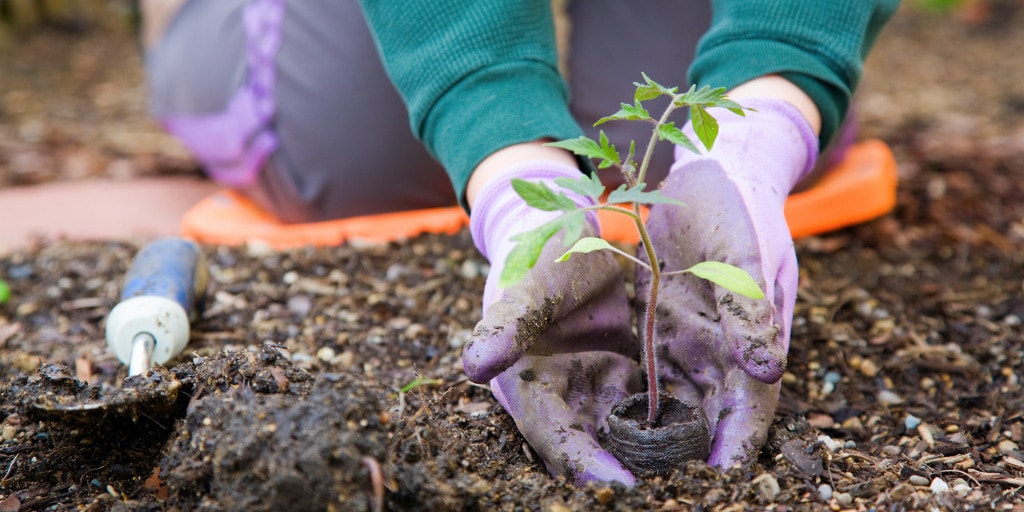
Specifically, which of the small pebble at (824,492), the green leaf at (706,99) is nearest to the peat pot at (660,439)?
the small pebble at (824,492)

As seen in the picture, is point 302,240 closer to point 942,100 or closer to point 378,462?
point 378,462

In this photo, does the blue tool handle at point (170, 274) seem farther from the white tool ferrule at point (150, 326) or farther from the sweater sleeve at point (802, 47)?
the sweater sleeve at point (802, 47)

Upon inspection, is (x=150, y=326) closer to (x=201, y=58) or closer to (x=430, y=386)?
(x=430, y=386)

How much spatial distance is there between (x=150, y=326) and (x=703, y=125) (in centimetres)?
81

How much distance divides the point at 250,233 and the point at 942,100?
8.31 ft

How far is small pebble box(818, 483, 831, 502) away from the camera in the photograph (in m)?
0.95

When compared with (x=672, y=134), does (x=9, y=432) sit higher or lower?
lower

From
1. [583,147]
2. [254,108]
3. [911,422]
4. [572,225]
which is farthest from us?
[254,108]

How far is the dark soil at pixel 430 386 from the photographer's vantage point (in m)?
0.85

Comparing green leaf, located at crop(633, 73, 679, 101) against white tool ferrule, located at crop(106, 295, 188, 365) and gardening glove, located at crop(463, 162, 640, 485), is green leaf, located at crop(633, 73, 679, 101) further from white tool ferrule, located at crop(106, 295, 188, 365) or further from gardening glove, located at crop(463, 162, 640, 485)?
white tool ferrule, located at crop(106, 295, 188, 365)

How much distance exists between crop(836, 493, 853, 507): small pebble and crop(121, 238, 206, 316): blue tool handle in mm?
947

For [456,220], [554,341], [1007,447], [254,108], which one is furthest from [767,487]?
[254,108]

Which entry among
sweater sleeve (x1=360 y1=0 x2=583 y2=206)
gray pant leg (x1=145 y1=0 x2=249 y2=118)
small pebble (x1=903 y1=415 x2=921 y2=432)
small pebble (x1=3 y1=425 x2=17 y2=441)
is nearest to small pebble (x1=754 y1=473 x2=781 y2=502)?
small pebble (x1=903 y1=415 x2=921 y2=432)

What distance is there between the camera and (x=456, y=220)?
1.84 meters
